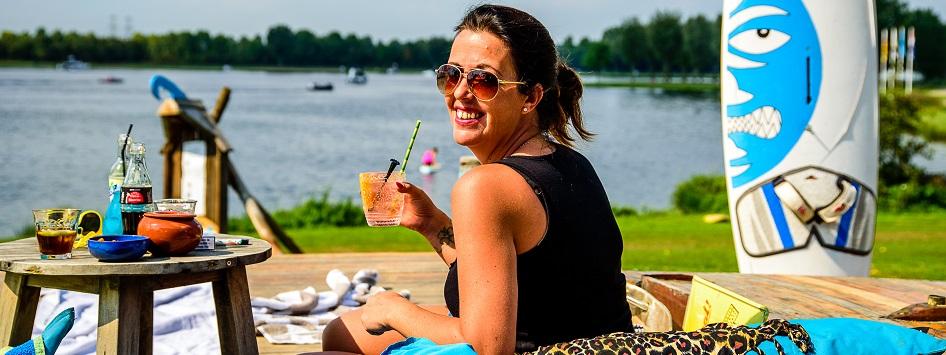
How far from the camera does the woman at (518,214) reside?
2.06 m

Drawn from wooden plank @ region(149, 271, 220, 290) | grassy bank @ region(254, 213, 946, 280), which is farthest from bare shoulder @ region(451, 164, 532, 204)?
grassy bank @ region(254, 213, 946, 280)

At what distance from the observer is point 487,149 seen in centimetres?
240

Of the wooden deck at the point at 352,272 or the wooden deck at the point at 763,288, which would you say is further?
the wooden deck at the point at 352,272

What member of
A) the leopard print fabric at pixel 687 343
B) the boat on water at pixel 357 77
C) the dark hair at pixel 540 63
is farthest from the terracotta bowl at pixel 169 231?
the boat on water at pixel 357 77

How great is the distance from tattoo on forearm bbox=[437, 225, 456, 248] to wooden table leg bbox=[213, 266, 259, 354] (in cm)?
66

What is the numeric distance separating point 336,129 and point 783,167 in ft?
115

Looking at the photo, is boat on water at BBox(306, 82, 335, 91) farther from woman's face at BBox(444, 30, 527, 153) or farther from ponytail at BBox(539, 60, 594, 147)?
woman's face at BBox(444, 30, 527, 153)

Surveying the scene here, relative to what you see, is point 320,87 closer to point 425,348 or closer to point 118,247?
point 118,247

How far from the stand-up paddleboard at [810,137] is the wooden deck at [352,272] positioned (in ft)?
5.48

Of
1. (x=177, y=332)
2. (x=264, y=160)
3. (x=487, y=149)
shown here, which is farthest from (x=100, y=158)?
(x=487, y=149)

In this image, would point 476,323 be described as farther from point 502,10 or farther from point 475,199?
point 502,10

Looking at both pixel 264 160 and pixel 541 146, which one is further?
pixel 264 160

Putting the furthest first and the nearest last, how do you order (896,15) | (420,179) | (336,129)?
(896,15) < (336,129) < (420,179)

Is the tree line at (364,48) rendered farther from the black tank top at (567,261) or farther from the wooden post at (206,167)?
the black tank top at (567,261)
